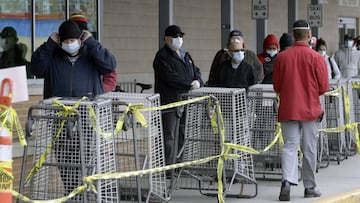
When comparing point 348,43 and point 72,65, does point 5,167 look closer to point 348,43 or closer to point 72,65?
point 72,65

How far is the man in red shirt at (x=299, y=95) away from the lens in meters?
10.1

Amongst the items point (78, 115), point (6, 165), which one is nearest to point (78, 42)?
point (78, 115)

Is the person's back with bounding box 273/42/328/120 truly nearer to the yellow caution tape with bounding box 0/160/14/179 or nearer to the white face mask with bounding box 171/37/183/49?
the white face mask with bounding box 171/37/183/49

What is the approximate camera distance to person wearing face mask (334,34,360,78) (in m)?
19.3

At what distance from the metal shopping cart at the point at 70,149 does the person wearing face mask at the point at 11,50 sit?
315 cm

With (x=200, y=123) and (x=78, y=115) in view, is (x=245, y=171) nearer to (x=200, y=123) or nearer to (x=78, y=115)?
(x=200, y=123)

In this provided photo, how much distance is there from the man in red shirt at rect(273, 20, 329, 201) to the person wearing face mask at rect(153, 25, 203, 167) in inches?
55.5

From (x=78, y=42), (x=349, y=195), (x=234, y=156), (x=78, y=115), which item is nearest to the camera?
(x=78, y=115)

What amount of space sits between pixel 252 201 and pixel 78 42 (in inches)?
131

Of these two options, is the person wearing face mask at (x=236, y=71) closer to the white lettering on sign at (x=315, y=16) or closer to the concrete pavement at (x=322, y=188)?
the concrete pavement at (x=322, y=188)

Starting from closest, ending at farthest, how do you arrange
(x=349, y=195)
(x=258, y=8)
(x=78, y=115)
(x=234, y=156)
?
(x=78, y=115) → (x=234, y=156) → (x=349, y=195) → (x=258, y=8)

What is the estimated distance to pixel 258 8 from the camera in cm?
1909

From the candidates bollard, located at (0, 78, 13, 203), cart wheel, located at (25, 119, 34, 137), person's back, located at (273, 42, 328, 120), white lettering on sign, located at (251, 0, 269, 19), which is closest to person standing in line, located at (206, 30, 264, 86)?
person's back, located at (273, 42, 328, 120)

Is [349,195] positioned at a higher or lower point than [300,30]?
lower
